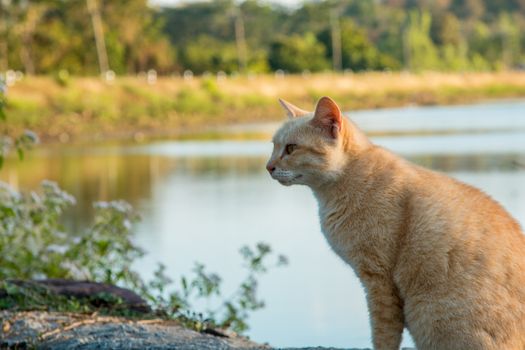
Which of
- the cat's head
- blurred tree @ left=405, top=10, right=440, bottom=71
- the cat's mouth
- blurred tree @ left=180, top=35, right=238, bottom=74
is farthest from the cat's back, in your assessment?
blurred tree @ left=405, top=10, right=440, bottom=71

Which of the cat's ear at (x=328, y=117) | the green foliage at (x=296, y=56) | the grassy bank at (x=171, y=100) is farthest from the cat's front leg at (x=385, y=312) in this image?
the green foliage at (x=296, y=56)

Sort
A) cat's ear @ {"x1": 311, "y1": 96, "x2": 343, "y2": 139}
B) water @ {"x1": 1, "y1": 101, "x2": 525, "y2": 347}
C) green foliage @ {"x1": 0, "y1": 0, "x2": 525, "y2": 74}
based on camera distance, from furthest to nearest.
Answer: green foliage @ {"x1": 0, "y1": 0, "x2": 525, "y2": 74}
water @ {"x1": 1, "y1": 101, "x2": 525, "y2": 347}
cat's ear @ {"x1": 311, "y1": 96, "x2": 343, "y2": 139}

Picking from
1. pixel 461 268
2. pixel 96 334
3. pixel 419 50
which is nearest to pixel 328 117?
pixel 461 268

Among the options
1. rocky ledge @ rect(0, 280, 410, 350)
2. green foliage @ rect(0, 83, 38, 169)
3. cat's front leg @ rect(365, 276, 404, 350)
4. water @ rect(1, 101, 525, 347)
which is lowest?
water @ rect(1, 101, 525, 347)

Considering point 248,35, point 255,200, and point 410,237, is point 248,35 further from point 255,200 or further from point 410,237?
point 410,237

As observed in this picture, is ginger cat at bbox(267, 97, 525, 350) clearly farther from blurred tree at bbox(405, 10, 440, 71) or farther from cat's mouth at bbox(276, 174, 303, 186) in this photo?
blurred tree at bbox(405, 10, 440, 71)

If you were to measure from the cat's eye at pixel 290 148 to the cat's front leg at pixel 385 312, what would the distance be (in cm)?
72

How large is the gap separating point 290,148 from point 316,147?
16cm

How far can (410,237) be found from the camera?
4578 millimetres

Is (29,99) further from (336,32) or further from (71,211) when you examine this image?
(336,32)

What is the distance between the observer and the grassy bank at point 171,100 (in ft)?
120

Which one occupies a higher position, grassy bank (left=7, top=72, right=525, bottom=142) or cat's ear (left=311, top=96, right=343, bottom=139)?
cat's ear (left=311, top=96, right=343, bottom=139)

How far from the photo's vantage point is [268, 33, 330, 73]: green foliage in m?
66.1

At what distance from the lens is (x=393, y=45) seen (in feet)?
296
